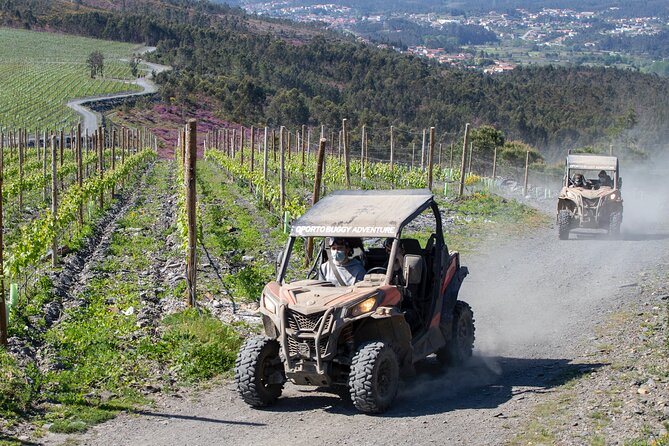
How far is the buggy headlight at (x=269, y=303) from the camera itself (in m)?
9.70

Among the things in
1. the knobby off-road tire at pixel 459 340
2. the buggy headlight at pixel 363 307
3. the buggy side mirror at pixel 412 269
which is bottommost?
the knobby off-road tire at pixel 459 340

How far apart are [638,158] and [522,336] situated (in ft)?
233

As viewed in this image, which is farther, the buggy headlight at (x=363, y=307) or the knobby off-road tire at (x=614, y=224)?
the knobby off-road tire at (x=614, y=224)

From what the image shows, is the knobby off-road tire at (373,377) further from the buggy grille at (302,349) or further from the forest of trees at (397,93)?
the forest of trees at (397,93)

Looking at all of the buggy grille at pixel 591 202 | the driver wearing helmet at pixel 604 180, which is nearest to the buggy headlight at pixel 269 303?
the buggy grille at pixel 591 202

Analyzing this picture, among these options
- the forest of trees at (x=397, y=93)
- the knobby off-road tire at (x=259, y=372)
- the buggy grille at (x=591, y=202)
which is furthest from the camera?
the forest of trees at (x=397, y=93)

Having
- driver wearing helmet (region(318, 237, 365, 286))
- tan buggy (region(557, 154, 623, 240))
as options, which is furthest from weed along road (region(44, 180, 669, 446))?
tan buggy (region(557, 154, 623, 240))

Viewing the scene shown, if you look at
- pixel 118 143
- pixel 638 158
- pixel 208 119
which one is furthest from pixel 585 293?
pixel 208 119

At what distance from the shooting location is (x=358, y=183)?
40.1 meters

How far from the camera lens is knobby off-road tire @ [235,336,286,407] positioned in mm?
9578

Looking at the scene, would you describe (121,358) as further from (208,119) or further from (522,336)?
(208,119)

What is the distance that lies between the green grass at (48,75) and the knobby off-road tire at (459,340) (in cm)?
6566

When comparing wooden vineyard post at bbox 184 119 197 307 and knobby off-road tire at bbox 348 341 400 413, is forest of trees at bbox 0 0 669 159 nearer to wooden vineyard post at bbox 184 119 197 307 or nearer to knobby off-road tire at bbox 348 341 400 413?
wooden vineyard post at bbox 184 119 197 307

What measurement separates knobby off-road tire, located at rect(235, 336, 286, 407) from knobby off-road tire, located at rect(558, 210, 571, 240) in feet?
52.5
